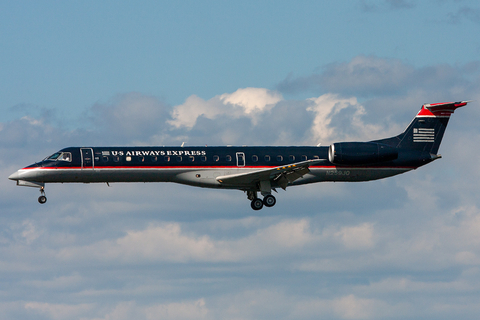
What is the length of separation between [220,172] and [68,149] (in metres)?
11.3

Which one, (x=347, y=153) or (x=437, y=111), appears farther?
(x=437, y=111)

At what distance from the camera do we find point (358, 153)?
5003 cm

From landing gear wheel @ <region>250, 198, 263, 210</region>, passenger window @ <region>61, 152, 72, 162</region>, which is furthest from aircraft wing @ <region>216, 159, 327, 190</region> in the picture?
passenger window @ <region>61, 152, 72, 162</region>

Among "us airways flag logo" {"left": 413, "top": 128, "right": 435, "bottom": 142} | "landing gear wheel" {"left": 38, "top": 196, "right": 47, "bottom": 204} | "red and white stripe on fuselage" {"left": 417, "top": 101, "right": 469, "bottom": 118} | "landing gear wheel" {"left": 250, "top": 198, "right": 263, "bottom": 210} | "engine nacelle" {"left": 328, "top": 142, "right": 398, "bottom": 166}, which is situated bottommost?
"landing gear wheel" {"left": 250, "top": 198, "right": 263, "bottom": 210}

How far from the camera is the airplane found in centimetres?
4828

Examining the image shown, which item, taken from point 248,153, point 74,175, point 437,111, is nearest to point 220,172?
point 248,153

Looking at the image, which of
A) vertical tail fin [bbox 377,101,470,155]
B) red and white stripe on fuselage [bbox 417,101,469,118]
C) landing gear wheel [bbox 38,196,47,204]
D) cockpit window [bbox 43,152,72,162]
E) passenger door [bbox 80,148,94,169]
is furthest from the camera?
vertical tail fin [bbox 377,101,470,155]

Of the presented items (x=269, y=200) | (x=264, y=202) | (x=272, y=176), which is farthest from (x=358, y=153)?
(x=264, y=202)

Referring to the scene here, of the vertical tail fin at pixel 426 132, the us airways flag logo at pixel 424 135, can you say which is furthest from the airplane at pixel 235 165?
the us airways flag logo at pixel 424 135

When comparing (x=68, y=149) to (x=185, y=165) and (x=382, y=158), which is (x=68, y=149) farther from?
(x=382, y=158)

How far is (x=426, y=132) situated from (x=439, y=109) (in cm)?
210

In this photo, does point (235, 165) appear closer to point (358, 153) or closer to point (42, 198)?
point (358, 153)

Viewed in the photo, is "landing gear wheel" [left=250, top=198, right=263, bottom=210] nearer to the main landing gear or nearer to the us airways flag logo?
the main landing gear

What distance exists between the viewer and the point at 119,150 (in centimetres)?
4900
